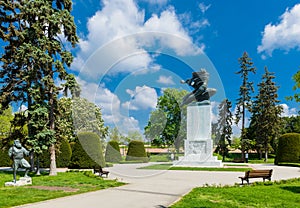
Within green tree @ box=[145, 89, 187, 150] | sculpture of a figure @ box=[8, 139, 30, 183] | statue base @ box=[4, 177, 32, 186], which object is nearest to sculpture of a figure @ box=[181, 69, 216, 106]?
green tree @ box=[145, 89, 187, 150]

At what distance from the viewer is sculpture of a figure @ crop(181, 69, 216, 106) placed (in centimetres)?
2377

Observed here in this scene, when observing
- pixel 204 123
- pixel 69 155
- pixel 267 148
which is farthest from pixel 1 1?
pixel 267 148

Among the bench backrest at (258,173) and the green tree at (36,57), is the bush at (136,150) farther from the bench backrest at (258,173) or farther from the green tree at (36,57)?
the bench backrest at (258,173)

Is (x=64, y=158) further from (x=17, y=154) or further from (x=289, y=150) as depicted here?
(x=289, y=150)

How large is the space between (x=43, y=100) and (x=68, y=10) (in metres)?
5.51

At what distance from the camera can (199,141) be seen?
22.2 m

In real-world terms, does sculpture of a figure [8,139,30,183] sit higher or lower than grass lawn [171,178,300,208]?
higher

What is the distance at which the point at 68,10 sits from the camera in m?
16.5

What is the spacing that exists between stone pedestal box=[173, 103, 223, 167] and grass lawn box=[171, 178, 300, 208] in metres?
11.7

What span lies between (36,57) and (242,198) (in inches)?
466

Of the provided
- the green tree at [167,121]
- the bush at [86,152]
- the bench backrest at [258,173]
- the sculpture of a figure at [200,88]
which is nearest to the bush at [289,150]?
the sculpture of a figure at [200,88]

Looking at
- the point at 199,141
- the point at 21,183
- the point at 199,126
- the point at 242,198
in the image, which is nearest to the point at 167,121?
the point at 199,126

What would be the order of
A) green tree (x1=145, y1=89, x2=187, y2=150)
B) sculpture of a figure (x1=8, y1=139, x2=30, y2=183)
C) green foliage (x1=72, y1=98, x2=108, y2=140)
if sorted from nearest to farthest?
1. sculpture of a figure (x1=8, y1=139, x2=30, y2=183)
2. green tree (x1=145, y1=89, x2=187, y2=150)
3. green foliage (x1=72, y1=98, x2=108, y2=140)

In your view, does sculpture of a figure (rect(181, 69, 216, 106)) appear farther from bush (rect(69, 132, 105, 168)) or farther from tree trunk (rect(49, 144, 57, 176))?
tree trunk (rect(49, 144, 57, 176))
